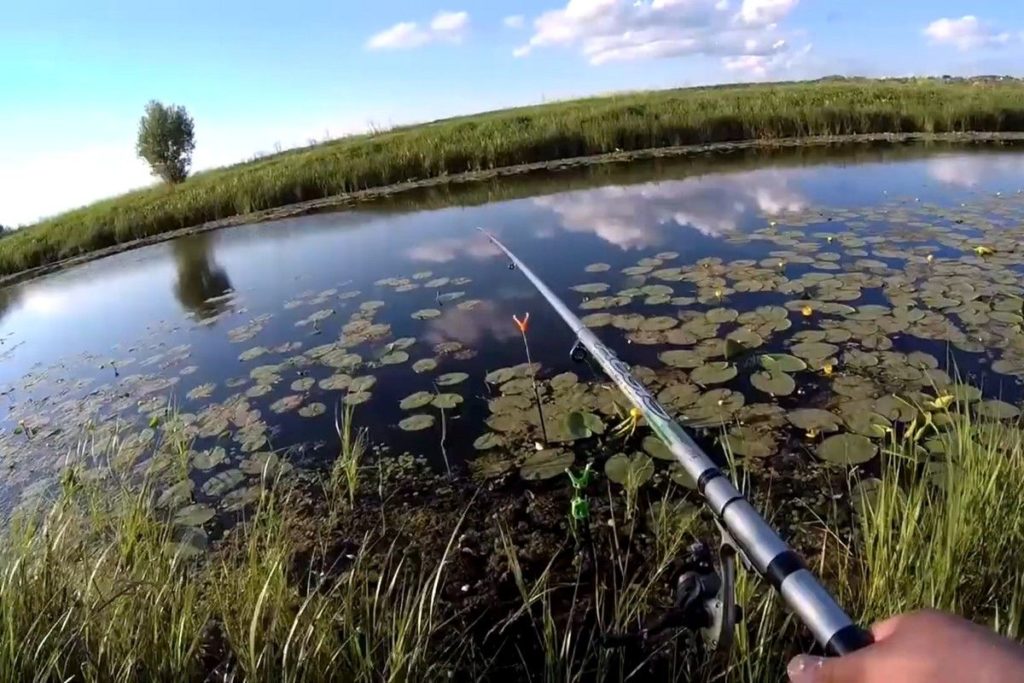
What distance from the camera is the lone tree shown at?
61.4ft

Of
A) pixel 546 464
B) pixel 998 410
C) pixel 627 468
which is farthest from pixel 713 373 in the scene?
pixel 998 410

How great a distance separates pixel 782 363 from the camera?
3842mm

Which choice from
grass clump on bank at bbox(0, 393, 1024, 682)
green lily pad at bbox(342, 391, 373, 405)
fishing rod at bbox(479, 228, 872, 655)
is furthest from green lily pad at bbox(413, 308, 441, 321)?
fishing rod at bbox(479, 228, 872, 655)

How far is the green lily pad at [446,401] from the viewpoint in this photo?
3.93 meters

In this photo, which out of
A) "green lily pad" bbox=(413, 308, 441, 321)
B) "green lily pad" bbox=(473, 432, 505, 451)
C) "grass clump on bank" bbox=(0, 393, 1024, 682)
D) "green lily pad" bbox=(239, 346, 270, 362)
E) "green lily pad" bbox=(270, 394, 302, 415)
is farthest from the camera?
"green lily pad" bbox=(413, 308, 441, 321)

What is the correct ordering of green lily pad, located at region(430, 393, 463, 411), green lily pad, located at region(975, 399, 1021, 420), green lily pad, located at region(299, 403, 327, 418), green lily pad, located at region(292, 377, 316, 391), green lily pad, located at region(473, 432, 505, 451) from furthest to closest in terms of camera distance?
green lily pad, located at region(292, 377, 316, 391), green lily pad, located at region(299, 403, 327, 418), green lily pad, located at region(430, 393, 463, 411), green lily pad, located at region(473, 432, 505, 451), green lily pad, located at region(975, 399, 1021, 420)

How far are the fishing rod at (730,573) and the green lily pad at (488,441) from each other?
1.92 m

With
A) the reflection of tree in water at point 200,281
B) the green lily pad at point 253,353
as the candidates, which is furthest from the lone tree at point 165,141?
the green lily pad at point 253,353

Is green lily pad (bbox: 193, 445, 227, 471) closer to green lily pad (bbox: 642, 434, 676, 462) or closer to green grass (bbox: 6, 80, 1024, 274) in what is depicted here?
green lily pad (bbox: 642, 434, 676, 462)

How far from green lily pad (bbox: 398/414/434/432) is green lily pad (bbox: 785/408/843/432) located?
77.4 inches

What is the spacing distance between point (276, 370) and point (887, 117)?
14.9 meters

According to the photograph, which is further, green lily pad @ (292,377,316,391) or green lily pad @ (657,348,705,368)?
green lily pad @ (292,377,316,391)

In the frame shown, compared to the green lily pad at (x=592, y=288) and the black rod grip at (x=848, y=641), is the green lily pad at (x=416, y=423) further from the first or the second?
the black rod grip at (x=848, y=641)

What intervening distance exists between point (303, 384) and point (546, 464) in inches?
80.5
